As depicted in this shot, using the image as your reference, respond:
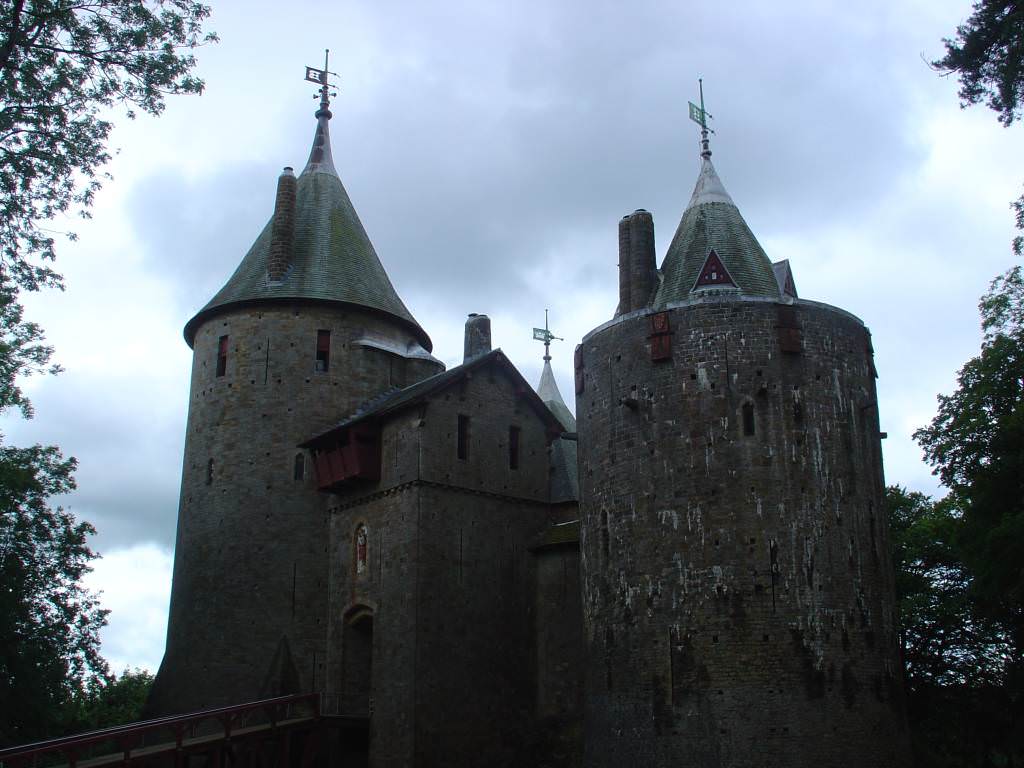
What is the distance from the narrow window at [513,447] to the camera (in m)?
33.2

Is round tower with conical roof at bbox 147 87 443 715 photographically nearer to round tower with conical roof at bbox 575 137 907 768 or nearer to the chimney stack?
the chimney stack

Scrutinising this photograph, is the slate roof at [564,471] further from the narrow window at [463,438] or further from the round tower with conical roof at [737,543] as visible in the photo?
the round tower with conical roof at [737,543]

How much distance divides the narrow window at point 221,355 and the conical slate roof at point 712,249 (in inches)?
583

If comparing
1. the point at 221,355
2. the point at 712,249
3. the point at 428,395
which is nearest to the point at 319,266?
the point at 221,355

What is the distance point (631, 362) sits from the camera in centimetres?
2625

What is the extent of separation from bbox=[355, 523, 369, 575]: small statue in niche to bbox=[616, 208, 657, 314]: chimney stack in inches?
390

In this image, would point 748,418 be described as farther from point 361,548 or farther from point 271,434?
point 271,434

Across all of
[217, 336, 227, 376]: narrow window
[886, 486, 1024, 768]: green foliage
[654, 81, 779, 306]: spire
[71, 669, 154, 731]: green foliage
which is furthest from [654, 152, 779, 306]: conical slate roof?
[71, 669, 154, 731]: green foliage

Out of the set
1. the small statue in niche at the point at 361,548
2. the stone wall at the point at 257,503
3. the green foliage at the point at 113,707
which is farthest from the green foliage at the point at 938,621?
the green foliage at the point at 113,707

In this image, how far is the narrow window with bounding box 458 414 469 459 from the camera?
31656mm

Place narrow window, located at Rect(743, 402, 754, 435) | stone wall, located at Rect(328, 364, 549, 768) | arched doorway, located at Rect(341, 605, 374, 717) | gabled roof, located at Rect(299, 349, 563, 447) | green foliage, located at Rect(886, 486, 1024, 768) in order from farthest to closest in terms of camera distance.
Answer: green foliage, located at Rect(886, 486, 1024, 768) → gabled roof, located at Rect(299, 349, 563, 447) → arched doorway, located at Rect(341, 605, 374, 717) → stone wall, located at Rect(328, 364, 549, 768) → narrow window, located at Rect(743, 402, 754, 435)

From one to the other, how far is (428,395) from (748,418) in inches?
393

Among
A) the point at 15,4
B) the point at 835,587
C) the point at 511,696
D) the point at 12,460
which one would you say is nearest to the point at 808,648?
the point at 835,587

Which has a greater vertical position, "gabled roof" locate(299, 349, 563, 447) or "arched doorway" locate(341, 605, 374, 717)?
"gabled roof" locate(299, 349, 563, 447)
